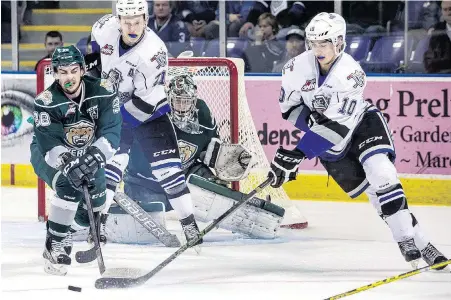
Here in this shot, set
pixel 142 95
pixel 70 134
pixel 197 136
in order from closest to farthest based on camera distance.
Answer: pixel 70 134
pixel 142 95
pixel 197 136

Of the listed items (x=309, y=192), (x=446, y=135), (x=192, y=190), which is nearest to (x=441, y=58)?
(x=446, y=135)

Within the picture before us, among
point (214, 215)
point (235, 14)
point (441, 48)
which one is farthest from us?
point (235, 14)

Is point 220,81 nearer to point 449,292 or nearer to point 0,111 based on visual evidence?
point 0,111

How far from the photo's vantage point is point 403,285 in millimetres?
4719

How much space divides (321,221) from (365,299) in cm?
180

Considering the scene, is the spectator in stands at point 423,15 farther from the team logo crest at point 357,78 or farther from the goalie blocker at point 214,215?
the team logo crest at point 357,78

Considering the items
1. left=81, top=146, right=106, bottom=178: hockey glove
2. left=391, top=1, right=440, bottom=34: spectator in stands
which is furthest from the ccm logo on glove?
left=391, top=1, right=440, bottom=34: spectator in stands

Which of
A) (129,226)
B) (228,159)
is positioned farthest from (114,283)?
(228,159)

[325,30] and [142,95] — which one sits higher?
[325,30]

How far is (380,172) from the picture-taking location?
4.85 metres

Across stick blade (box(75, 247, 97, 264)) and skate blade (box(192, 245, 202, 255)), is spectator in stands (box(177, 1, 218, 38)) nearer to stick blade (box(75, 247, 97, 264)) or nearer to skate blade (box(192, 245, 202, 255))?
skate blade (box(192, 245, 202, 255))

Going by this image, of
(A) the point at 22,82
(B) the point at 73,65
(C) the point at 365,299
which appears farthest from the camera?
(A) the point at 22,82

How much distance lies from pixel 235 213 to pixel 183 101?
21.1 inches

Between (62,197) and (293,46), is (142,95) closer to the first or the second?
(62,197)
